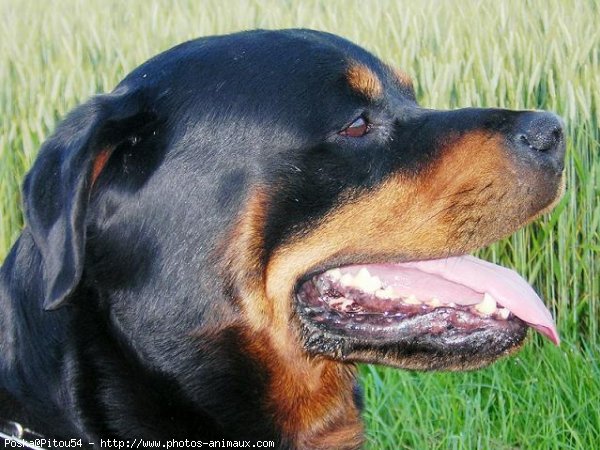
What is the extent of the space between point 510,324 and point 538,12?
300 centimetres

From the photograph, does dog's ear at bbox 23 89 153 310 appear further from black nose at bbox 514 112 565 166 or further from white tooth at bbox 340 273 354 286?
black nose at bbox 514 112 565 166

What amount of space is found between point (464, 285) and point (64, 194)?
1.09 m

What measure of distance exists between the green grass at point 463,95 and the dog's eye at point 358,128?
161cm

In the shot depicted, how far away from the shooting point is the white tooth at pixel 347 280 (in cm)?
241

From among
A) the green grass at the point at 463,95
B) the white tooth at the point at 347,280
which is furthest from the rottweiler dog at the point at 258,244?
the green grass at the point at 463,95

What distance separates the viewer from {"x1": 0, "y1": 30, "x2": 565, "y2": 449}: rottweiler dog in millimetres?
2242

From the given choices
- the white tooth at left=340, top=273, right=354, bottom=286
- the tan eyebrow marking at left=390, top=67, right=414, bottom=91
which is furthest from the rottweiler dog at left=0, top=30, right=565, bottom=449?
the tan eyebrow marking at left=390, top=67, right=414, bottom=91

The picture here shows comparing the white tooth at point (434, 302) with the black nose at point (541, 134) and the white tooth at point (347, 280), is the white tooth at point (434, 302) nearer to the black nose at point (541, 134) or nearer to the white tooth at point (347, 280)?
the white tooth at point (347, 280)

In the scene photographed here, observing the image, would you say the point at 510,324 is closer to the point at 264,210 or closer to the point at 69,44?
the point at 264,210

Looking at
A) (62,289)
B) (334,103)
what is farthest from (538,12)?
(62,289)

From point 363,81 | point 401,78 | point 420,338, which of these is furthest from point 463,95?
point 420,338

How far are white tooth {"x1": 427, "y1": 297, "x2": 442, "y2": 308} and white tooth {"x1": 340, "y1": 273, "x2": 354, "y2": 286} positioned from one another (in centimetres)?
21

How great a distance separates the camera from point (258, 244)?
7.55ft

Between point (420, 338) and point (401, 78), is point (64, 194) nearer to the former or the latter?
point (420, 338)
